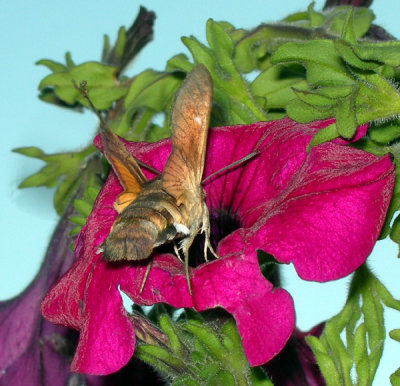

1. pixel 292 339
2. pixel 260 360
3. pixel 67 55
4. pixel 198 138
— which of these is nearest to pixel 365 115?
pixel 198 138

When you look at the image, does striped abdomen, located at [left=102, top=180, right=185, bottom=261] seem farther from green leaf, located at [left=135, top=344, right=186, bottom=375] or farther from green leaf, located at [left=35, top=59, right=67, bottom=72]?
green leaf, located at [left=35, top=59, right=67, bottom=72]

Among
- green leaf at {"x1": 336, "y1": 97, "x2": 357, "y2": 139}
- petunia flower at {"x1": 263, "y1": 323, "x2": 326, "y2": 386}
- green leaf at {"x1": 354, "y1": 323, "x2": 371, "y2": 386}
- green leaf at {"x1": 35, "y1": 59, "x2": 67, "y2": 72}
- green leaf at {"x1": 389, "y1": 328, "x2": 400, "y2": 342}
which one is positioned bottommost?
petunia flower at {"x1": 263, "y1": 323, "x2": 326, "y2": 386}

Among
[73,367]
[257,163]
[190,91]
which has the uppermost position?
[190,91]

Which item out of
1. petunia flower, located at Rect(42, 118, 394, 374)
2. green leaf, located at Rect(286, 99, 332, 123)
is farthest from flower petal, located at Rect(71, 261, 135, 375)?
green leaf, located at Rect(286, 99, 332, 123)

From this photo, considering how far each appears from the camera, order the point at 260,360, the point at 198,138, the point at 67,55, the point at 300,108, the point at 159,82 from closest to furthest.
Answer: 1. the point at 260,360
2. the point at 198,138
3. the point at 300,108
4. the point at 159,82
5. the point at 67,55

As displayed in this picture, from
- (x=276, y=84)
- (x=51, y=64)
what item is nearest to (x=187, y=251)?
(x=276, y=84)

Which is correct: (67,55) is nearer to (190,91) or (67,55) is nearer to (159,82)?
(159,82)
